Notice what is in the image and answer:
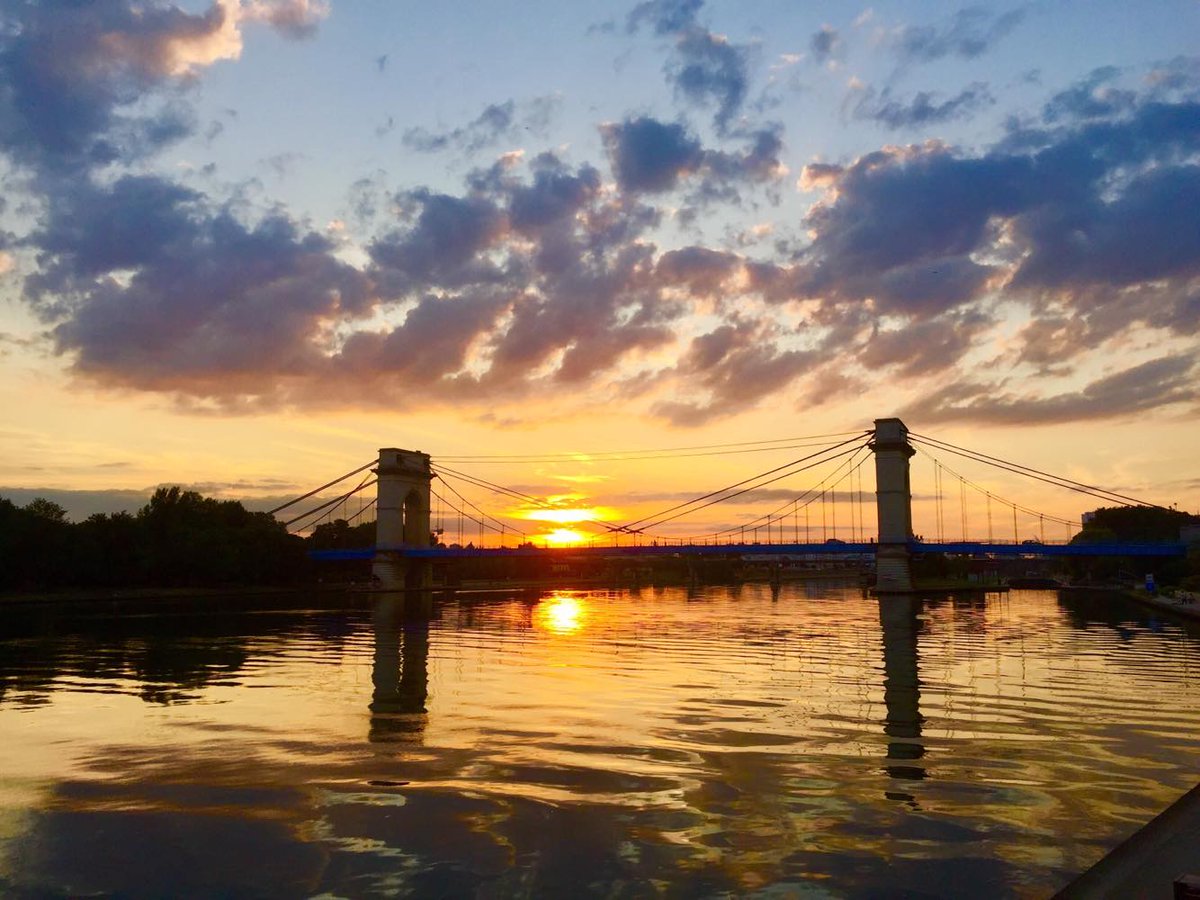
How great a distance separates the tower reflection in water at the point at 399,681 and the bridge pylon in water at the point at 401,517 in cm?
5772

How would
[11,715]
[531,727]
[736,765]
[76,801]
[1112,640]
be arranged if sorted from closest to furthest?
[76,801]
[736,765]
[531,727]
[11,715]
[1112,640]

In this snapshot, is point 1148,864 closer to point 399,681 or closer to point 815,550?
point 399,681

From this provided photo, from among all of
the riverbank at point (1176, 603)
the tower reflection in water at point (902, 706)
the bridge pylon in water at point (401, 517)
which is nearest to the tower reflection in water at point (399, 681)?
the tower reflection in water at point (902, 706)

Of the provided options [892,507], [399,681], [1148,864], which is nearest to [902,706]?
[1148,864]

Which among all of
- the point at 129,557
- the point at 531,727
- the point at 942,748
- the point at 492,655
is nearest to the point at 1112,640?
the point at 492,655

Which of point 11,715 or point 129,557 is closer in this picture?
point 11,715

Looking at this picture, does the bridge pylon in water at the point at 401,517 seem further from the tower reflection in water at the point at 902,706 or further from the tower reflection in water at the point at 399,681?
the tower reflection in water at the point at 902,706

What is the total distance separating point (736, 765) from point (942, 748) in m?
4.05

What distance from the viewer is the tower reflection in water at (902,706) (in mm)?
14414

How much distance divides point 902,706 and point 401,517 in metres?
98.4

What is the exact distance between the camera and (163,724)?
18.8m

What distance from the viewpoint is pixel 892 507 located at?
87.2 m

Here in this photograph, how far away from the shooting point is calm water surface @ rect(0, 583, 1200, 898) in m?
9.90

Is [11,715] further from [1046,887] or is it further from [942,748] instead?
[1046,887]
